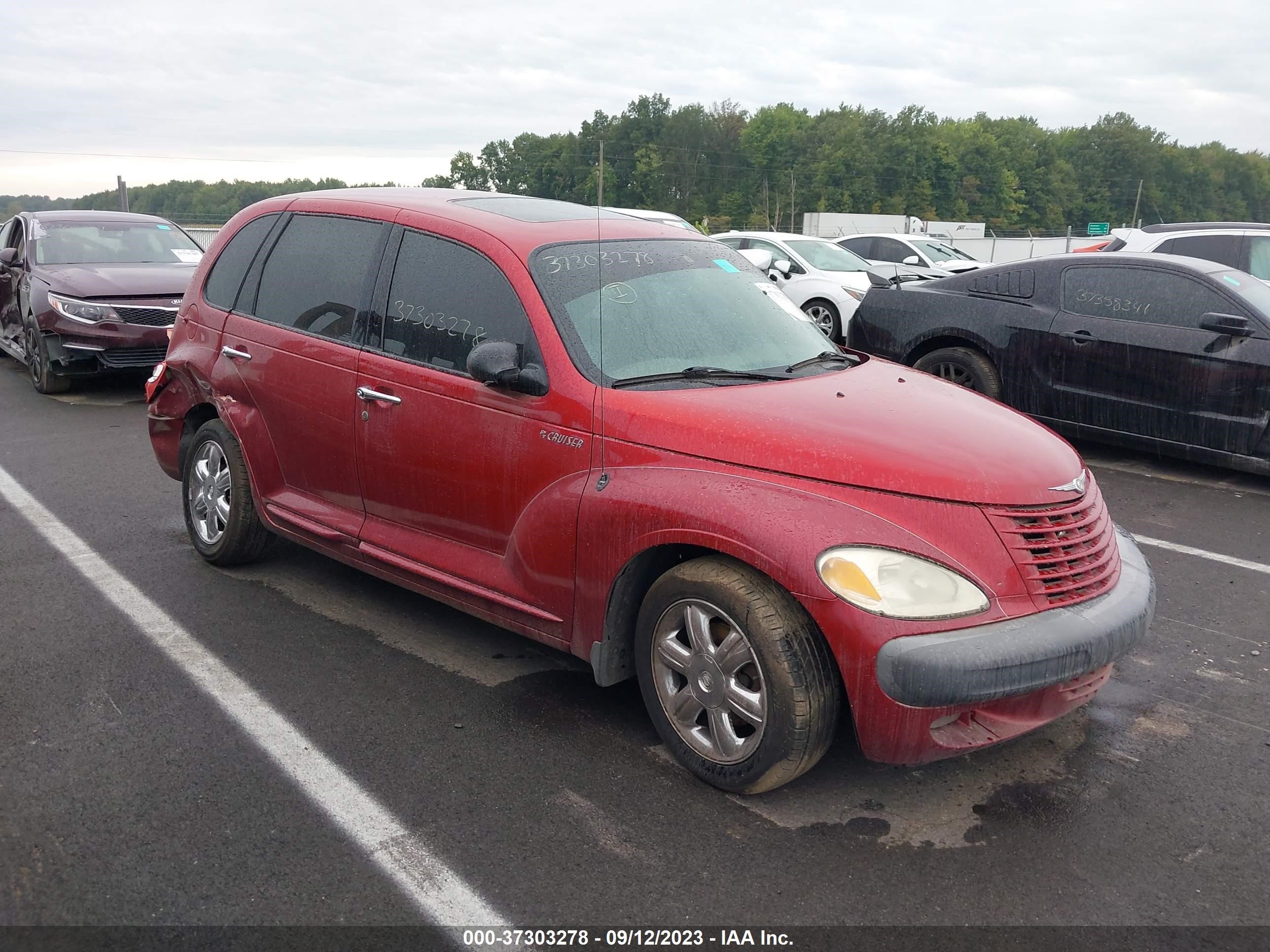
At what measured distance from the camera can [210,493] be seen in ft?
17.4

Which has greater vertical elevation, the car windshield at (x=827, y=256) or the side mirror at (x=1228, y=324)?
the car windshield at (x=827, y=256)

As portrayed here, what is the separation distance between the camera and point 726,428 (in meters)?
3.31

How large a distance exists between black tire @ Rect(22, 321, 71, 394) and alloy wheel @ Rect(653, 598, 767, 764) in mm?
9130

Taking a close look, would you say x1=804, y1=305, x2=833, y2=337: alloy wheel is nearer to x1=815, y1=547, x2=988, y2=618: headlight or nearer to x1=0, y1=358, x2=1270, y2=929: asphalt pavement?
x1=0, y1=358, x2=1270, y2=929: asphalt pavement

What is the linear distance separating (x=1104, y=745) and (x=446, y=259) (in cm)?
297

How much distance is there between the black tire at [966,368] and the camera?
7.89m

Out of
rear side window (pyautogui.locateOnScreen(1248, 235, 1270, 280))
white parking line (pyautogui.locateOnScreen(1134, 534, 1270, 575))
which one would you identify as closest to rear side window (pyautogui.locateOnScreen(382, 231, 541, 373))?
white parking line (pyautogui.locateOnScreen(1134, 534, 1270, 575))

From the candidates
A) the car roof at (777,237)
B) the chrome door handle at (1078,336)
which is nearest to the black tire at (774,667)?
the chrome door handle at (1078,336)

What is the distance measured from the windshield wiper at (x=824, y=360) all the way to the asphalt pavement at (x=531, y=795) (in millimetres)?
1370

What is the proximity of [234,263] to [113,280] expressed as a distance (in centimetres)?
625

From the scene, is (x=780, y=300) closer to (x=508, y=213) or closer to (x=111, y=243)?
(x=508, y=213)

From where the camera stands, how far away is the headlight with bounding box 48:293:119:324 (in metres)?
10.1

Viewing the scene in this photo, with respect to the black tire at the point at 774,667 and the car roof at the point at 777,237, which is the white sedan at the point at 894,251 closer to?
the car roof at the point at 777,237

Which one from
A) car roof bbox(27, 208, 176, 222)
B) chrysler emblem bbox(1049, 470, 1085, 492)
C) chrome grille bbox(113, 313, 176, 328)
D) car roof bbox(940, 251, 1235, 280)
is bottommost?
chrome grille bbox(113, 313, 176, 328)
